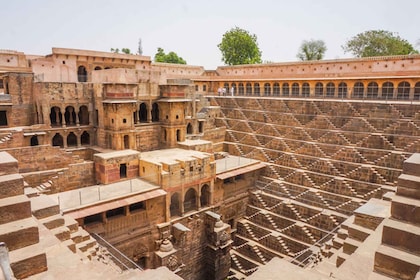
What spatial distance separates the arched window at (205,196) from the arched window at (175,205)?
149 cm

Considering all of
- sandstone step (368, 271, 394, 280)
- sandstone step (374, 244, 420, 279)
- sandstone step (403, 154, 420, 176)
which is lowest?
sandstone step (368, 271, 394, 280)

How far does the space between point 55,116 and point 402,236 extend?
58.8ft

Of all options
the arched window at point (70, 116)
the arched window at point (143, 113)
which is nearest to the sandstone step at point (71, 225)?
the arched window at point (70, 116)

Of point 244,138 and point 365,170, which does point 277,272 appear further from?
point 244,138

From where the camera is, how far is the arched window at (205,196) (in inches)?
655

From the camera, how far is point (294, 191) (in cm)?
1705

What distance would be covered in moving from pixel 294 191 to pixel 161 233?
7.77 meters

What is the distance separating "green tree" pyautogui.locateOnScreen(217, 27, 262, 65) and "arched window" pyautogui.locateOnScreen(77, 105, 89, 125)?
2700cm

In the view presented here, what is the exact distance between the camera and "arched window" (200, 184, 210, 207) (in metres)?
16.6

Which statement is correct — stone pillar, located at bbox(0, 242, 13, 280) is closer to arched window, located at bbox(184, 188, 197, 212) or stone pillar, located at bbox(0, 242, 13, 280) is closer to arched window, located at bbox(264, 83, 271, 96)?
arched window, located at bbox(184, 188, 197, 212)

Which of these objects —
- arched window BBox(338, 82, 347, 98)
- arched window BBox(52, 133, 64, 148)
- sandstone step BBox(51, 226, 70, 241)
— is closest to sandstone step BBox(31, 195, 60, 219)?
sandstone step BBox(51, 226, 70, 241)

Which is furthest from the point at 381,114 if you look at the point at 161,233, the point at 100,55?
the point at 100,55

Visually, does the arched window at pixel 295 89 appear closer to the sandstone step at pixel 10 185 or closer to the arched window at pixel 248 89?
the arched window at pixel 248 89

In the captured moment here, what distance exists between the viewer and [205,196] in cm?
1677
